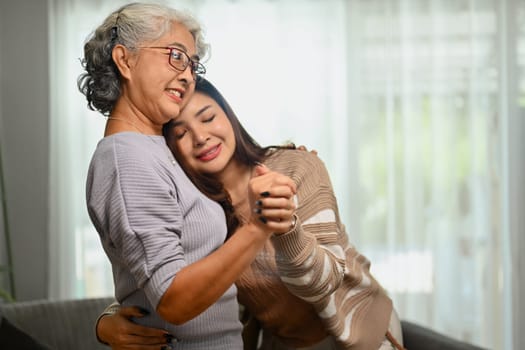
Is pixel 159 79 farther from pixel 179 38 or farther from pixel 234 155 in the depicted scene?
pixel 234 155

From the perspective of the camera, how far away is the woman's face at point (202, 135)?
1234 mm

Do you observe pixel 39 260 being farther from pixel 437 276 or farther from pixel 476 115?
pixel 476 115

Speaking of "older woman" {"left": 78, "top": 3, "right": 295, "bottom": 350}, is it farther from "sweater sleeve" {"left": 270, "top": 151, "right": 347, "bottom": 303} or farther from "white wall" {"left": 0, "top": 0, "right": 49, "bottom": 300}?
"white wall" {"left": 0, "top": 0, "right": 49, "bottom": 300}

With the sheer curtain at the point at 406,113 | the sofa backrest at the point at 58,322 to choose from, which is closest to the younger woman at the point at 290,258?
the sofa backrest at the point at 58,322

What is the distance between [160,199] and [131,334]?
274 mm

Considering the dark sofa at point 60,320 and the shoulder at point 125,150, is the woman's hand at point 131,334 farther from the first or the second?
the dark sofa at point 60,320

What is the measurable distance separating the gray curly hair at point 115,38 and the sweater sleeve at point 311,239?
356mm

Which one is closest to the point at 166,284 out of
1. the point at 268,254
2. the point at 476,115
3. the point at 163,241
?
the point at 163,241

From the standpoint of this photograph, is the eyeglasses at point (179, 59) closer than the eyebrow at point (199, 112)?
Yes

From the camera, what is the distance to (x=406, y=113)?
3600 millimetres

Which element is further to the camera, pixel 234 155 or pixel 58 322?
pixel 58 322

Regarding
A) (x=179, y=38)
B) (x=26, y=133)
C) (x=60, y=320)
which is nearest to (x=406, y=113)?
(x=26, y=133)

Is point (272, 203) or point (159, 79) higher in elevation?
point (159, 79)

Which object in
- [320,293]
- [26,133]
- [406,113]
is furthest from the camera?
[26,133]
